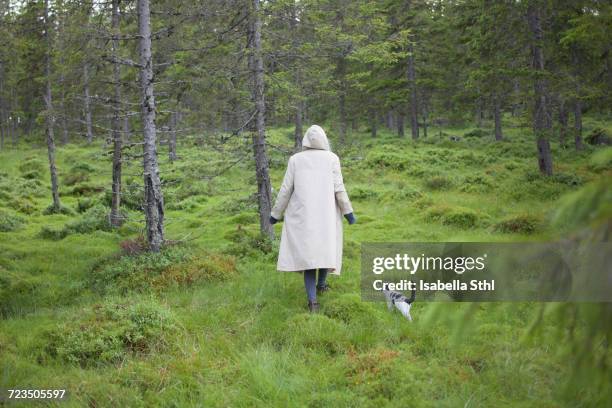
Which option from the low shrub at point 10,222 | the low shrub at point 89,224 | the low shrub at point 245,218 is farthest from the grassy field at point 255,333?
the low shrub at point 10,222

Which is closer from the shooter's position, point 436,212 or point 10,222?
point 436,212

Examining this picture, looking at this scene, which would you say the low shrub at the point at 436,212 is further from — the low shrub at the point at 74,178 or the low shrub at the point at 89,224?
the low shrub at the point at 74,178

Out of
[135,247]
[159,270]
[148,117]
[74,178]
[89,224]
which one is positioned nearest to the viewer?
[159,270]

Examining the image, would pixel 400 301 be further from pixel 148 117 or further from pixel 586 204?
pixel 148 117

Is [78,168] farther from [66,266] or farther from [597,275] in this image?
[597,275]

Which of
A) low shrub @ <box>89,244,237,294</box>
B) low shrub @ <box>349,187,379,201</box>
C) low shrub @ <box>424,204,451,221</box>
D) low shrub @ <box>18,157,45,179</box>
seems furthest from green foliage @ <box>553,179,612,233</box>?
low shrub @ <box>18,157,45,179</box>

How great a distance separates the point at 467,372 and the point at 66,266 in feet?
28.4

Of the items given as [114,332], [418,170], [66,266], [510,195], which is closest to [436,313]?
[114,332]

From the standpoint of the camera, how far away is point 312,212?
6.37 meters

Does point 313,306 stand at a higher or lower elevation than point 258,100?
lower

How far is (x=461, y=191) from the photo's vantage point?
1748cm

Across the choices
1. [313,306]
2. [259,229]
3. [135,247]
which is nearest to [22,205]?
[259,229]

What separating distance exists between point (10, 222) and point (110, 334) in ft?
39.6

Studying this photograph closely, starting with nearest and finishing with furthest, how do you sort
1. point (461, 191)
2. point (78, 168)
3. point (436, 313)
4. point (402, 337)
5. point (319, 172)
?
point (436, 313) < point (402, 337) < point (319, 172) < point (461, 191) < point (78, 168)
